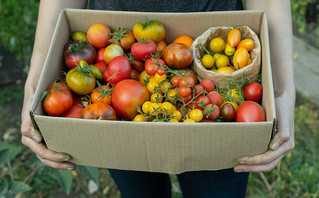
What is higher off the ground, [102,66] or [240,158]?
[102,66]

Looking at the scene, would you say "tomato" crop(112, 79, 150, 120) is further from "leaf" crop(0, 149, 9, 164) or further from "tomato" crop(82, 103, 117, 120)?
"leaf" crop(0, 149, 9, 164)

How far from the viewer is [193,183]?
137 centimetres

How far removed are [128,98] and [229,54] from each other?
452 millimetres

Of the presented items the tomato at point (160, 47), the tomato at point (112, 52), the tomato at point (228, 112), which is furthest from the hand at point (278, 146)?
the tomato at point (112, 52)

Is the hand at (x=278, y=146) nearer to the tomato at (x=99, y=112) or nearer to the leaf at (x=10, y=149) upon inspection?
the tomato at (x=99, y=112)

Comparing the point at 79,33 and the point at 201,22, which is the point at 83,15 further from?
the point at 201,22

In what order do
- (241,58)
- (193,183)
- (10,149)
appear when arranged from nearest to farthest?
(241,58) → (193,183) → (10,149)

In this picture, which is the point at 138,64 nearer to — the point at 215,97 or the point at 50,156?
the point at 215,97

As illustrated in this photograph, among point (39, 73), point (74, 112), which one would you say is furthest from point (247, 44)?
point (39, 73)

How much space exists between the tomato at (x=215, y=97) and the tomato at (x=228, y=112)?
0.13 ft

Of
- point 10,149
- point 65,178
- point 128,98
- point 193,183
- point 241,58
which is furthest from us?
point 10,149

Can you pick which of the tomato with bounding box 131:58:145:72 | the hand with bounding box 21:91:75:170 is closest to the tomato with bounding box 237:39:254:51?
the tomato with bounding box 131:58:145:72

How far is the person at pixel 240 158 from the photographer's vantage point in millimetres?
1008

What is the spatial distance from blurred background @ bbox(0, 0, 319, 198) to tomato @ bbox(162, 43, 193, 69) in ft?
2.25
